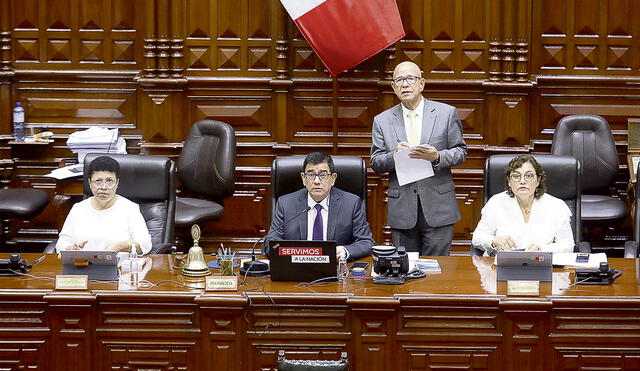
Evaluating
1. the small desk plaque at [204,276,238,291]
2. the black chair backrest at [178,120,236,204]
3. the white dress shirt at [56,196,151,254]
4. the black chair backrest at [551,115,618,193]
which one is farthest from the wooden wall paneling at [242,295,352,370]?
the black chair backrest at [551,115,618,193]

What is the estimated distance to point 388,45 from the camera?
7.77 meters

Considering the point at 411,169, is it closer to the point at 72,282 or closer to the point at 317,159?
the point at 317,159

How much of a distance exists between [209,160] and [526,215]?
265 centimetres

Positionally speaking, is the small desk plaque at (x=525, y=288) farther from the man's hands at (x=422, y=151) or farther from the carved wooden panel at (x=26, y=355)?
the carved wooden panel at (x=26, y=355)

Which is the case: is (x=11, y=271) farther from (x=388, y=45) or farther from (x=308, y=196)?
(x=388, y=45)

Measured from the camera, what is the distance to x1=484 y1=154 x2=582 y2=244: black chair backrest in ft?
20.4

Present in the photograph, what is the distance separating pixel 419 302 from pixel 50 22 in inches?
187

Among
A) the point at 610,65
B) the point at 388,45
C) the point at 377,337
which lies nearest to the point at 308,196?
the point at 377,337

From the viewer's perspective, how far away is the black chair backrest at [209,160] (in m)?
7.70

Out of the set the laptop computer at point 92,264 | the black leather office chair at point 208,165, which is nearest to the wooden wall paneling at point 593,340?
the laptop computer at point 92,264

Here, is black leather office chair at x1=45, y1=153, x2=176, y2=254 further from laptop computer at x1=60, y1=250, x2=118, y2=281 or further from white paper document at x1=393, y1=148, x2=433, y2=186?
white paper document at x1=393, y1=148, x2=433, y2=186

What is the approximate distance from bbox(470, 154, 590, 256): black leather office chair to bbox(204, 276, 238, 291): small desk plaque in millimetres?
1791

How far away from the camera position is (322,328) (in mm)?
4988

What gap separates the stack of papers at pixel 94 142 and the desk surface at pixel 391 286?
8.10ft
